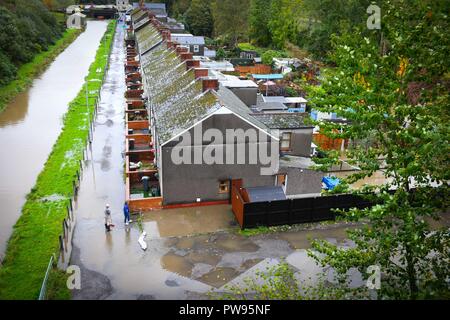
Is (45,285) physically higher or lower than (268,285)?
higher

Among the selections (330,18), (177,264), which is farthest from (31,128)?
(330,18)

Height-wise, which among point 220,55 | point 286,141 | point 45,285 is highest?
point 220,55

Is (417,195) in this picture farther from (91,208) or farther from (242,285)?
(91,208)

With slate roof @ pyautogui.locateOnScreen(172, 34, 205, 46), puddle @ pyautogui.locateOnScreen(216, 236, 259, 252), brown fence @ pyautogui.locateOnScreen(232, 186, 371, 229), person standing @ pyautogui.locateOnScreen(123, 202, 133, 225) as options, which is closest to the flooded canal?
person standing @ pyautogui.locateOnScreen(123, 202, 133, 225)

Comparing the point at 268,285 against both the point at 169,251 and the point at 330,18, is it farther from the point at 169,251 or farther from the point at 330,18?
the point at 330,18

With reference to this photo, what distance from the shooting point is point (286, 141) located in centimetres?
2544

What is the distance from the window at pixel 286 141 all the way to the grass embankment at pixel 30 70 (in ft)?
97.4

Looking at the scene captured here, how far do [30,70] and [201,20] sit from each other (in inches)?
1528

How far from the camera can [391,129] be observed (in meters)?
12.0

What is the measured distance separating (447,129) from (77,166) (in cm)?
2334

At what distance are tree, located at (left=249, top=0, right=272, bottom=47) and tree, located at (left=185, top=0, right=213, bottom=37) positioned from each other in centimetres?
1172

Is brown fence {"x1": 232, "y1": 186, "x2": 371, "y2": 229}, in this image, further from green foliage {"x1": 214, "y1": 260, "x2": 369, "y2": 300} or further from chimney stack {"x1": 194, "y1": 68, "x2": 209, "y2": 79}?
chimney stack {"x1": 194, "y1": 68, "x2": 209, "y2": 79}
